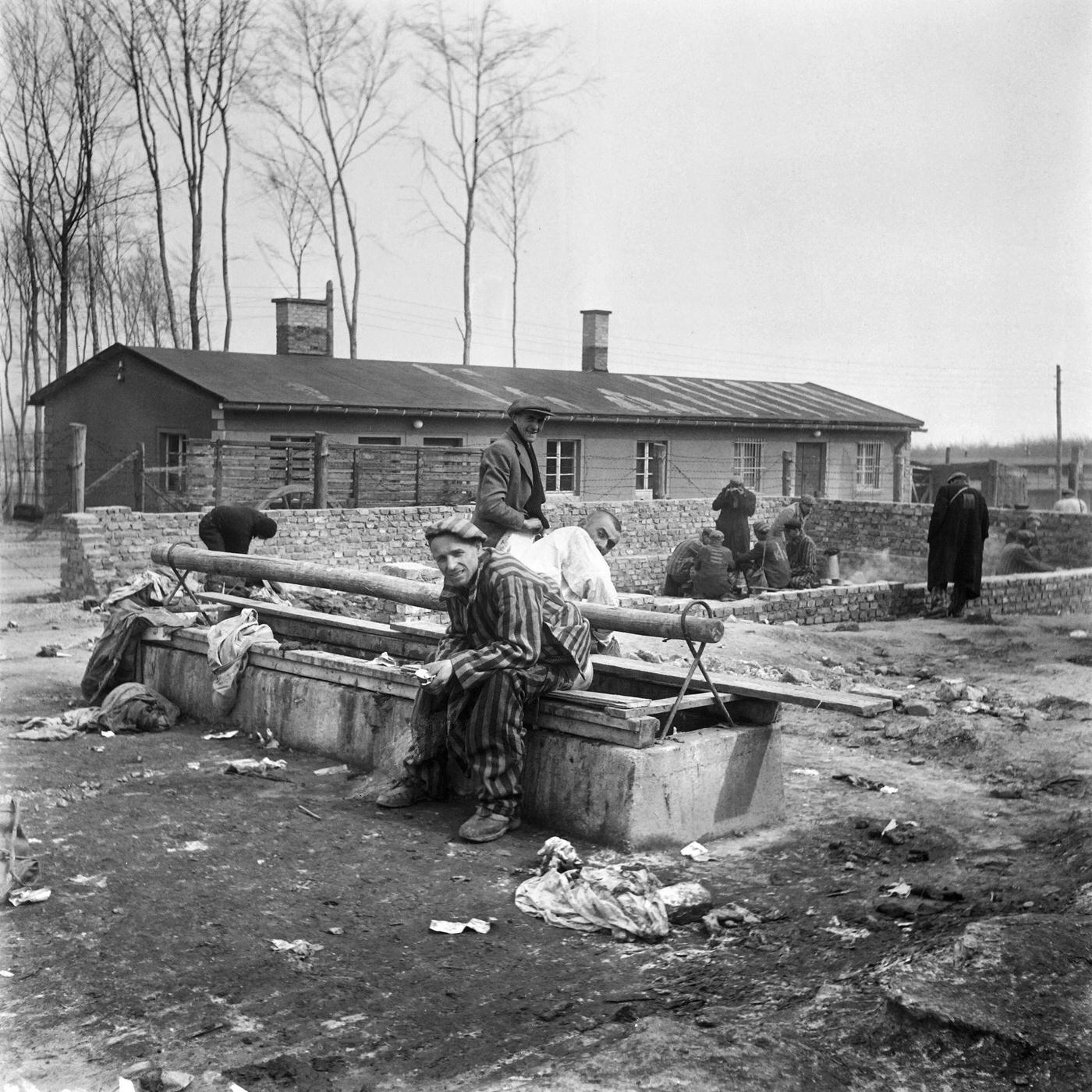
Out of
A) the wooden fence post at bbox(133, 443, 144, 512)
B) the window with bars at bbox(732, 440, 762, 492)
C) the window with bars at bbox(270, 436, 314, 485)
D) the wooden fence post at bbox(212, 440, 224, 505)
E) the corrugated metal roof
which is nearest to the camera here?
the wooden fence post at bbox(133, 443, 144, 512)

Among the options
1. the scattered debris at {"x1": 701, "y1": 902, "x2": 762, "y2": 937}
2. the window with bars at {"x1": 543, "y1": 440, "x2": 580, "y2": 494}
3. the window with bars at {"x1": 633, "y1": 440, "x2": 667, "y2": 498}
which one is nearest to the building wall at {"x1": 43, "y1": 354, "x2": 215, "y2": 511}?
the window with bars at {"x1": 543, "y1": 440, "x2": 580, "y2": 494}

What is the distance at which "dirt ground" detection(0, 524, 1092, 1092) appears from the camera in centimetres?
357

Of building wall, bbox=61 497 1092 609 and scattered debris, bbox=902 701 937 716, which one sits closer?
scattered debris, bbox=902 701 937 716

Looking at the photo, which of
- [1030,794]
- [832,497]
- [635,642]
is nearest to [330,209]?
[832,497]

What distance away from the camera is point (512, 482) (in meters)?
7.32

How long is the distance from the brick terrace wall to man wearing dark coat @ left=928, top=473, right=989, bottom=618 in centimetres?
58

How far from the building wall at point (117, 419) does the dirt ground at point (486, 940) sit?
1418cm

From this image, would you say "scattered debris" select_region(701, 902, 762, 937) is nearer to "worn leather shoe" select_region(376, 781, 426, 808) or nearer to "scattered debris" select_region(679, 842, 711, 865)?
"scattered debris" select_region(679, 842, 711, 865)

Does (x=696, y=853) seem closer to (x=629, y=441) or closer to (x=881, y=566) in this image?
(x=881, y=566)

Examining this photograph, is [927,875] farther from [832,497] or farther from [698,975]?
[832,497]

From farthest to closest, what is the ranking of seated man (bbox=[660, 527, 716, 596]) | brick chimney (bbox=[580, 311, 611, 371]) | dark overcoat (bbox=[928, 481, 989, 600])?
brick chimney (bbox=[580, 311, 611, 371]), dark overcoat (bbox=[928, 481, 989, 600]), seated man (bbox=[660, 527, 716, 596])

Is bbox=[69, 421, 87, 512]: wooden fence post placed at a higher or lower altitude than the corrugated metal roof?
lower

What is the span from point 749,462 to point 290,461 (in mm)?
11773

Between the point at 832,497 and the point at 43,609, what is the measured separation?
1974 cm
